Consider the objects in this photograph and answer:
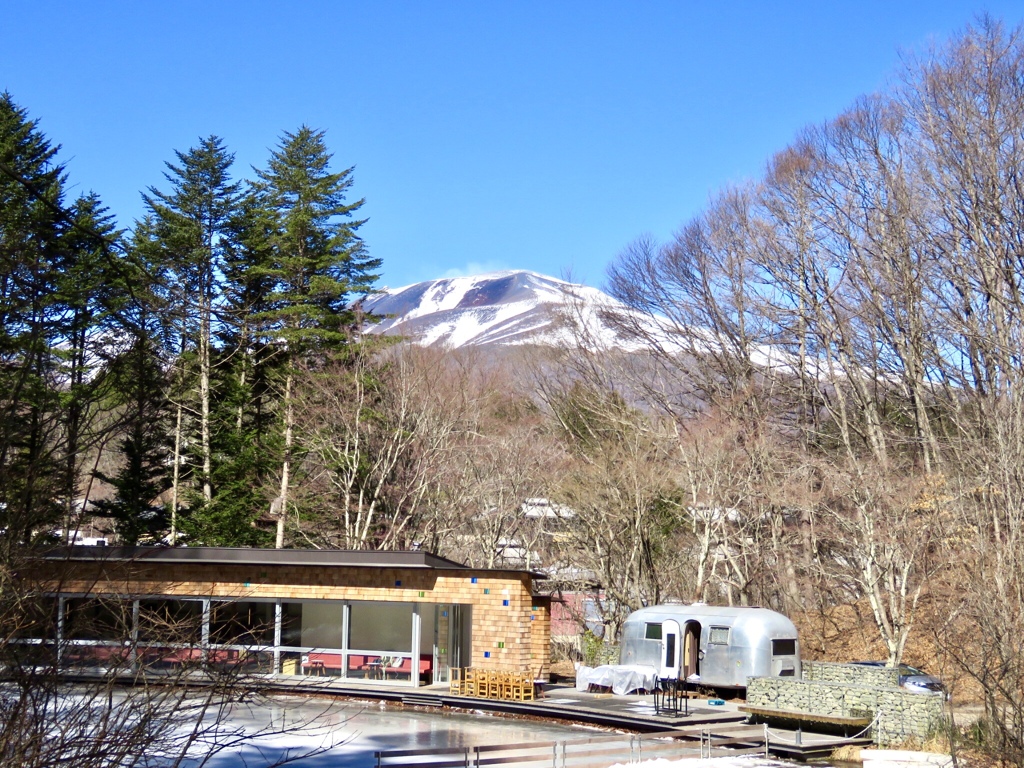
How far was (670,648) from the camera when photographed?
82.0 ft

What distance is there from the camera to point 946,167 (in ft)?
113

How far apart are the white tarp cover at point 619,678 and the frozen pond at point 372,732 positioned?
12.6 ft

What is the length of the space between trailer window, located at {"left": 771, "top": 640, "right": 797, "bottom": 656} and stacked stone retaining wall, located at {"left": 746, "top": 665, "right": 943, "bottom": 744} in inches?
132

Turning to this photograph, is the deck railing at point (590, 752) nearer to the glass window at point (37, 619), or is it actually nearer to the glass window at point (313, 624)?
the glass window at point (37, 619)

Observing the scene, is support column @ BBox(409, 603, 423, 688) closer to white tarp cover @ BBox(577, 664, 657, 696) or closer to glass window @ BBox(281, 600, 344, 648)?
glass window @ BBox(281, 600, 344, 648)

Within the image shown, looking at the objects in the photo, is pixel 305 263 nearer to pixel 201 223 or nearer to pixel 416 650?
pixel 201 223

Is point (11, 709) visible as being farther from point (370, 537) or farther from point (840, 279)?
point (840, 279)

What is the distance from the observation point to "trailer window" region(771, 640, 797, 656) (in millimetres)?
24047

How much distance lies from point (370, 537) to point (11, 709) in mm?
33471

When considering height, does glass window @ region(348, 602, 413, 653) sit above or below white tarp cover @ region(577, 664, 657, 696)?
above

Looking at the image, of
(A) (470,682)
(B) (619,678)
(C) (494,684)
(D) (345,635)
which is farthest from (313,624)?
(B) (619,678)

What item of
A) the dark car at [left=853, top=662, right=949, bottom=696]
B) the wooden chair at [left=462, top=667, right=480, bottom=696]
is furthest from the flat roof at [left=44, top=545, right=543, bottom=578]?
the dark car at [left=853, top=662, right=949, bottom=696]

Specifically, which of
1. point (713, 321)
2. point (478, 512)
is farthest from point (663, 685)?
point (713, 321)

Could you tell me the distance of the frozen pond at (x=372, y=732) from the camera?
15852mm
